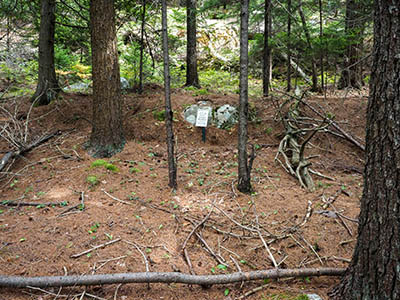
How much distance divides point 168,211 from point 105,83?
320 centimetres

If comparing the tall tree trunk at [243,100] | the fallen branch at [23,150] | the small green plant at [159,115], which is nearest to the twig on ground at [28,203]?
the fallen branch at [23,150]

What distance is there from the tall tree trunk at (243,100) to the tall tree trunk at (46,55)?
5670 millimetres

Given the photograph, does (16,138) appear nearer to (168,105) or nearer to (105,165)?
(105,165)

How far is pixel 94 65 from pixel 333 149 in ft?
19.5

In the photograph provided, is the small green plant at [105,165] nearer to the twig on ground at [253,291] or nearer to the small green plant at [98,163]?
the small green plant at [98,163]

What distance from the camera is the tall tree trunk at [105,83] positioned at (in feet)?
18.4

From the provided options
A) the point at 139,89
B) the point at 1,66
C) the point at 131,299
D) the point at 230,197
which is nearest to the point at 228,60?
the point at 139,89

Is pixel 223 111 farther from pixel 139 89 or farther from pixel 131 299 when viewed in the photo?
pixel 131 299

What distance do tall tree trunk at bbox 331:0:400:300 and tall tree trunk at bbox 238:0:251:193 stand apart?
7.70ft

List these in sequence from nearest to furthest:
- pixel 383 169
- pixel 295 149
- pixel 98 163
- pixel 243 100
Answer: pixel 383 169, pixel 243 100, pixel 98 163, pixel 295 149

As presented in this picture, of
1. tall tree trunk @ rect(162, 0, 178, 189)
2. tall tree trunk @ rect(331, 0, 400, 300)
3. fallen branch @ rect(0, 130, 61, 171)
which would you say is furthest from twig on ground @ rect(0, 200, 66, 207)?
tall tree trunk @ rect(331, 0, 400, 300)

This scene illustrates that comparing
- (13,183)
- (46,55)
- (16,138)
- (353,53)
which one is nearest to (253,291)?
(13,183)

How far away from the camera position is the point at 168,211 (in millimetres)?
4258

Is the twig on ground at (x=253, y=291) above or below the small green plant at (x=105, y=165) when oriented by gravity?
below
